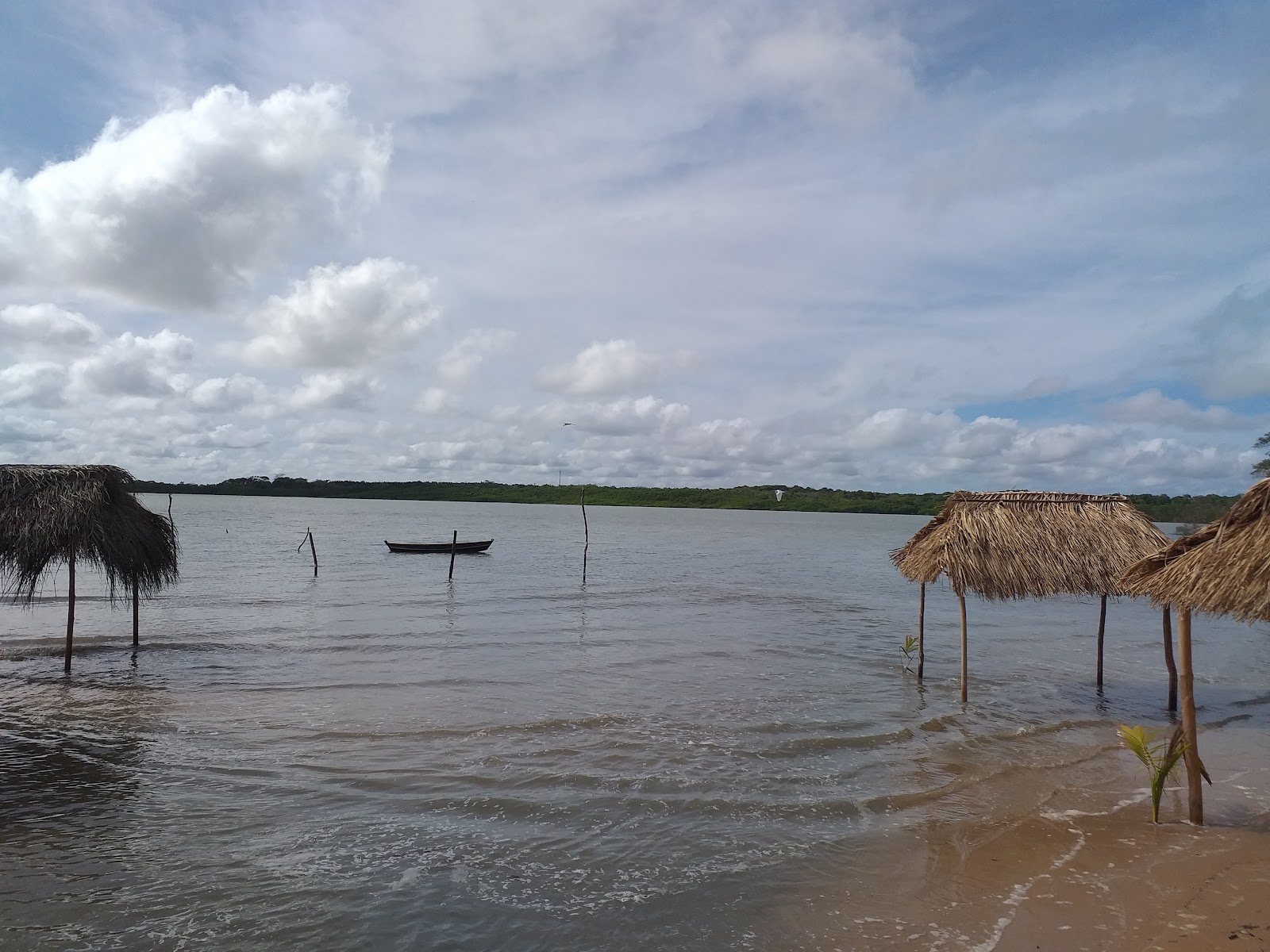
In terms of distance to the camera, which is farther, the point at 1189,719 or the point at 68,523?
the point at 68,523

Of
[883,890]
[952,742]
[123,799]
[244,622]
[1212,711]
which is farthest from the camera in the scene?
[244,622]

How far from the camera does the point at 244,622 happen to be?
2056 centimetres

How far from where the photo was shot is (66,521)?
510 inches

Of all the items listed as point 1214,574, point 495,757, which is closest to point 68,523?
point 495,757

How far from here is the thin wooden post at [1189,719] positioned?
6988 millimetres

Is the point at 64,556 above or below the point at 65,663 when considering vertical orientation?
above

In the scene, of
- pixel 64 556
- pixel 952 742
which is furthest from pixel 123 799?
pixel 952 742

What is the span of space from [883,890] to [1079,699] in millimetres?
9336

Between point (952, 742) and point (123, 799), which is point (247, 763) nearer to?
point (123, 799)

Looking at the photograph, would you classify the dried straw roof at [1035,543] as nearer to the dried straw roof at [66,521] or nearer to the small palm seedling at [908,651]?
the small palm seedling at [908,651]

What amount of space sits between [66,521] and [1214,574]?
15555 millimetres

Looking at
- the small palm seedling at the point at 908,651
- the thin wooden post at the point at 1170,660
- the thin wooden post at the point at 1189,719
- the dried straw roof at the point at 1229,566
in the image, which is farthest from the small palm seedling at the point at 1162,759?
the small palm seedling at the point at 908,651

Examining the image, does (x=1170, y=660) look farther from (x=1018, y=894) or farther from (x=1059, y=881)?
(x=1018, y=894)

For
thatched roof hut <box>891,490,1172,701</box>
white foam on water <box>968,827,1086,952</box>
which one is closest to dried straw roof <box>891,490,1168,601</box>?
thatched roof hut <box>891,490,1172,701</box>
